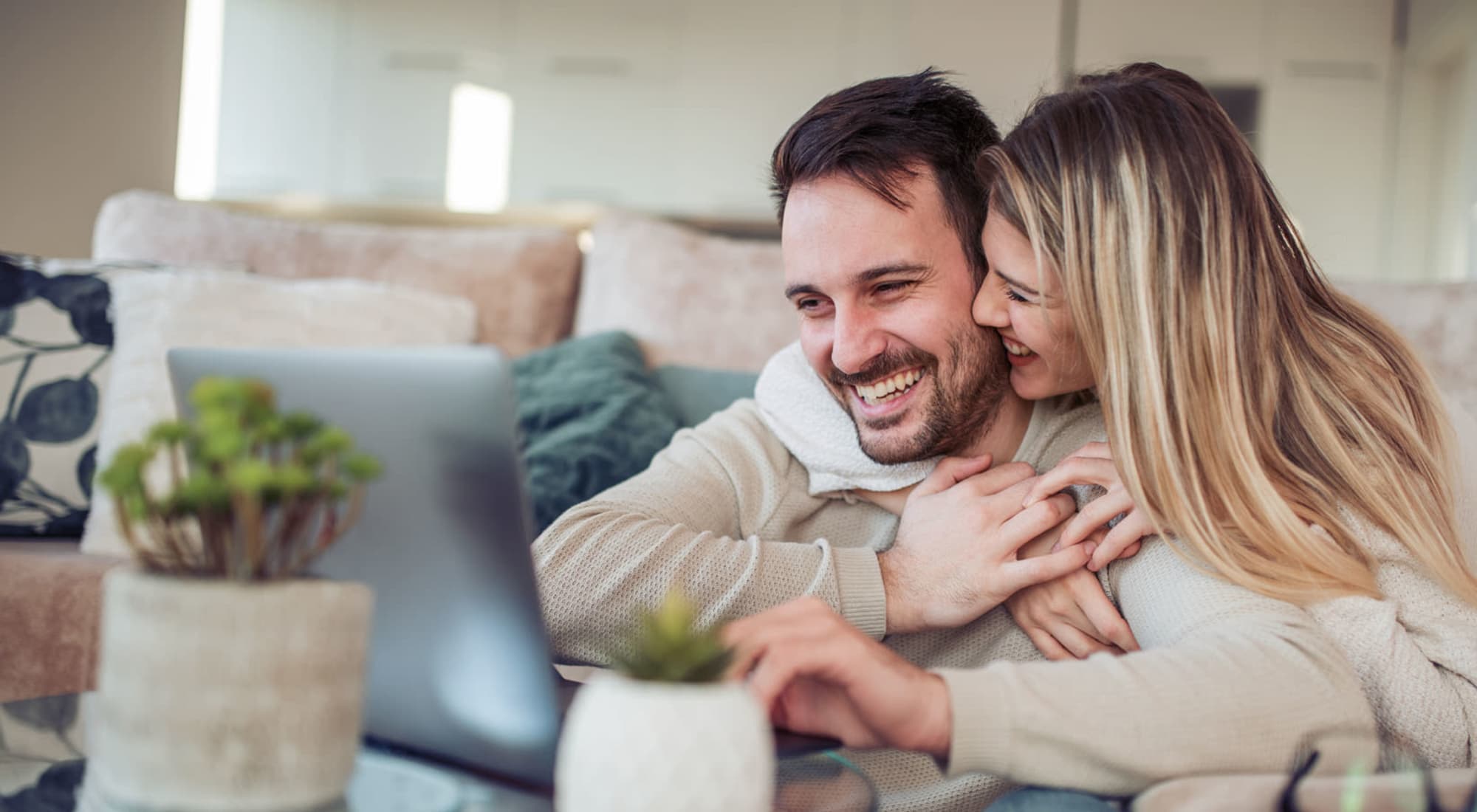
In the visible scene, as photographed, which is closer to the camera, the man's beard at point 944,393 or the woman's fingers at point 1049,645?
the woman's fingers at point 1049,645

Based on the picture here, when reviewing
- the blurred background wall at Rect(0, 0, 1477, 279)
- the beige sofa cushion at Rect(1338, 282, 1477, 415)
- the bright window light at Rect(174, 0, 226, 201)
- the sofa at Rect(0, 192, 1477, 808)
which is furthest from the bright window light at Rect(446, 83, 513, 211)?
the beige sofa cushion at Rect(1338, 282, 1477, 415)

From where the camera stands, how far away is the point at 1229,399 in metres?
1.06

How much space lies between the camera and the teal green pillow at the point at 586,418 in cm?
182

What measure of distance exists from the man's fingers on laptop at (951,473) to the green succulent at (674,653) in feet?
2.77

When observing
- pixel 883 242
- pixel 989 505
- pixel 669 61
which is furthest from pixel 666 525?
pixel 669 61

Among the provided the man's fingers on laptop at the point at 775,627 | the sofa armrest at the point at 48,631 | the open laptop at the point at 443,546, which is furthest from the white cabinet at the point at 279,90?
the man's fingers on laptop at the point at 775,627

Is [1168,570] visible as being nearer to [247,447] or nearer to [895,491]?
[895,491]

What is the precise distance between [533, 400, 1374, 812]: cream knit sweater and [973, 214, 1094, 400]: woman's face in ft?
0.36

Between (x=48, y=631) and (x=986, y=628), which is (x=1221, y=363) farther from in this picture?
(x=48, y=631)

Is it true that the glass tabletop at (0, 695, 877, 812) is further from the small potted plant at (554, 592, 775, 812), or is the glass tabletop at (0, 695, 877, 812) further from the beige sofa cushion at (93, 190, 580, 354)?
the beige sofa cushion at (93, 190, 580, 354)

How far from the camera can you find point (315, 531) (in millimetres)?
711

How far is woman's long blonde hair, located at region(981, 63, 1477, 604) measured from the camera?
3.37 feet

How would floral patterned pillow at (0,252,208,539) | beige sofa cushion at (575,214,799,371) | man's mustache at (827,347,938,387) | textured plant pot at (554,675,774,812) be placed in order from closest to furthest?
1. textured plant pot at (554,675,774,812)
2. man's mustache at (827,347,938,387)
3. floral patterned pillow at (0,252,208,539)
4. beige sofa cushion at (575,214,799,371)

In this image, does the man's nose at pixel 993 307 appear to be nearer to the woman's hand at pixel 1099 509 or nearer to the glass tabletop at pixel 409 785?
the woman's hand at pixel 1099 509
